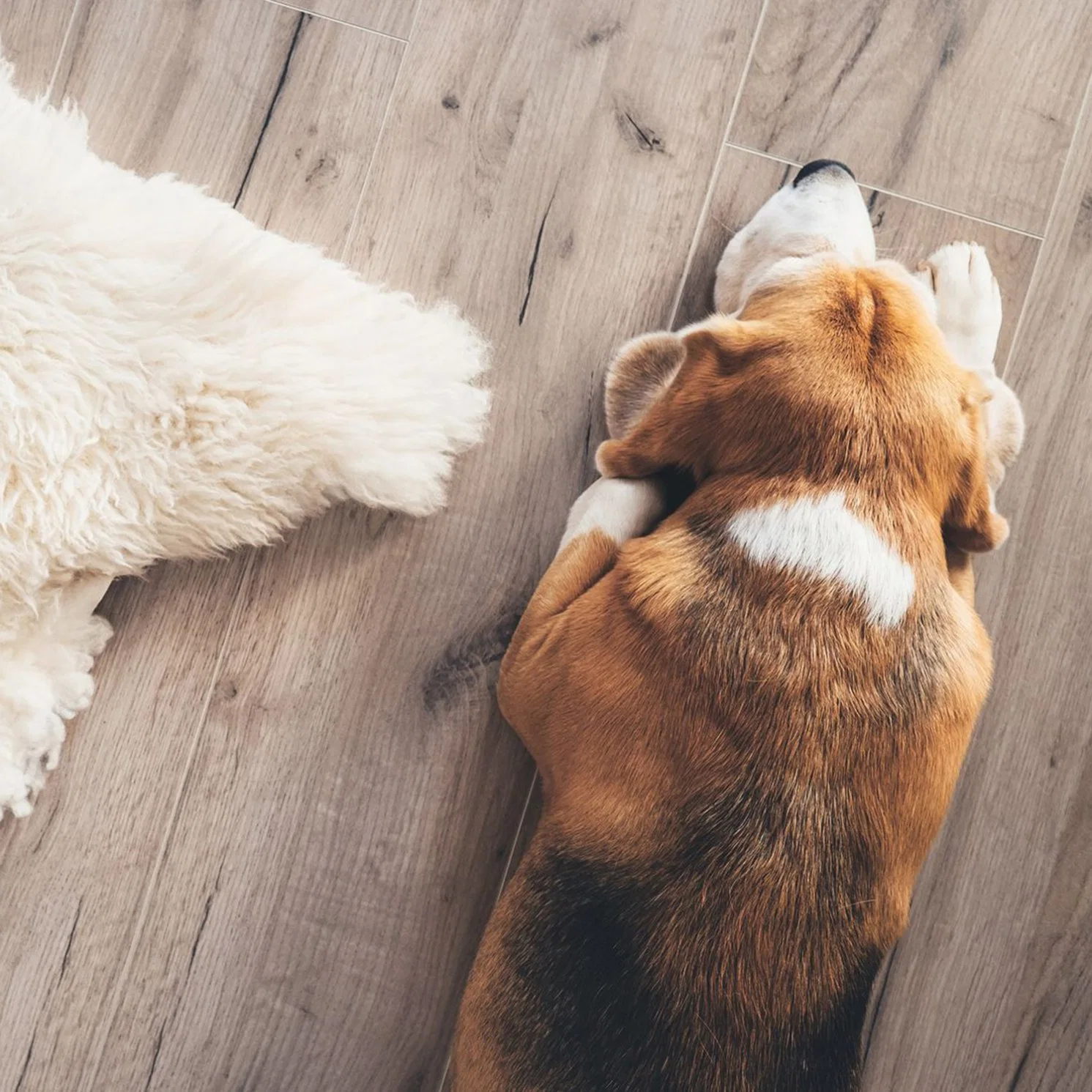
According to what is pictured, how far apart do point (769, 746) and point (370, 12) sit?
49.8 inches

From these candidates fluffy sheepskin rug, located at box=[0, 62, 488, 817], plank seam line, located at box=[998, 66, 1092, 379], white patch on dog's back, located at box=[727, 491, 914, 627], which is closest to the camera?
white patch on dog's back, located at box=[727, 491, 914, 627]

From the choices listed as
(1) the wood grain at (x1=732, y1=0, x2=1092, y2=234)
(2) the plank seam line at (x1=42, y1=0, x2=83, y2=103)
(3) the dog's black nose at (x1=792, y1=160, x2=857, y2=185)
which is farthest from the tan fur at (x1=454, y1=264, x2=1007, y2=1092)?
(2) the plank seam line at (x1=42, y1=0, x2=83, y2=103)

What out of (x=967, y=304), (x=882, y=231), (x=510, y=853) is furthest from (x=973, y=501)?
(x=510, y=853)

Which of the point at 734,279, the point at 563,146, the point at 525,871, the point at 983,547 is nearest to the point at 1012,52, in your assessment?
the point at 734,279

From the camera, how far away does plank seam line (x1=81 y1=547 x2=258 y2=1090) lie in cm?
134

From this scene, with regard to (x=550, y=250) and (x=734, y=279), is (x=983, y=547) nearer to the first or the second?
(x=734, y=279)

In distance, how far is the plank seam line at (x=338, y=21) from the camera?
4.64 ft

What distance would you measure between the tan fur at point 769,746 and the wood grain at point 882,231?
380mm

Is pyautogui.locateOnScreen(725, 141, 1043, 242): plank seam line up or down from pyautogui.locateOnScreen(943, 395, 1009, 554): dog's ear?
up

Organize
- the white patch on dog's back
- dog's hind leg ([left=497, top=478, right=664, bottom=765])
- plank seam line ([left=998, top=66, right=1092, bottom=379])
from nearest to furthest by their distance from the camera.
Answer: the white patch on dog's back < dog's hind leg ([left=497, top=478, right=664, bottom=765]) < plank seam line ([left=998, top=66, right=1092, bottom=379])

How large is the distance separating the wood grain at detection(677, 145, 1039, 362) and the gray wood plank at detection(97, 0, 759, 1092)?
4cm

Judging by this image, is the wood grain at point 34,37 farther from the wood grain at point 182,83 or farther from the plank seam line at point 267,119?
the plank seam line at point 267,119

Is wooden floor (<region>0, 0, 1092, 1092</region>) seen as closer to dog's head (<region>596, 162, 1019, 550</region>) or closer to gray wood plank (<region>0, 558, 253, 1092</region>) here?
gray wood plank (<region>0, 558, 253, 1092</region>)

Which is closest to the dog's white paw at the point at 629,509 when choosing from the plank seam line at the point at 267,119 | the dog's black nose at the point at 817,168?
the dog's black nose at the point at 817,168
